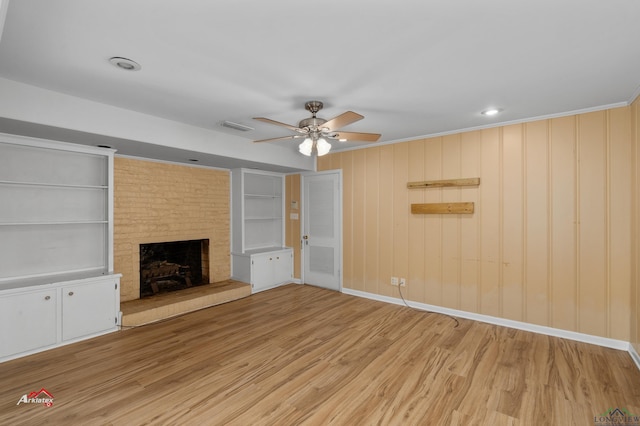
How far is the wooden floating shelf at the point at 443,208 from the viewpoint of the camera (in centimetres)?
401

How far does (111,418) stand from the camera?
210cm

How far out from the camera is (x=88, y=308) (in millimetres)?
3354

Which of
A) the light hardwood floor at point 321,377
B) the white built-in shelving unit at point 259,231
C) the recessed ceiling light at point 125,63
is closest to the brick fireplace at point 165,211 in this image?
the white built-in shelving unit at point 259,231

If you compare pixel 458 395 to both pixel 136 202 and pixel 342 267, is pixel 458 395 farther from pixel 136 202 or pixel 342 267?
pixel 136 202

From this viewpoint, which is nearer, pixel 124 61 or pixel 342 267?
pixel 124 61

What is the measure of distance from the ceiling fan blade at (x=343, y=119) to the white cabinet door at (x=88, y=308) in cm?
311

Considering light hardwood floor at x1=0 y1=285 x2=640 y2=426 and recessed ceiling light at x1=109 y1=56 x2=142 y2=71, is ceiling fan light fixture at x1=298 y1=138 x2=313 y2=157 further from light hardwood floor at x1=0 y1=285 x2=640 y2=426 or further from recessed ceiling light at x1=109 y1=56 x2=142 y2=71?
light hardwood floor at x1=0 y1=285 x2=640 y2=426

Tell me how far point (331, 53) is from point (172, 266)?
13.6ft

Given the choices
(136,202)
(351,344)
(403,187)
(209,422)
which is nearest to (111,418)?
(209,422)

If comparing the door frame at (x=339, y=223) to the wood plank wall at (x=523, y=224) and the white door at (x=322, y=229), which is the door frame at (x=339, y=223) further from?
the wood plank wall at (x=523, y=224)

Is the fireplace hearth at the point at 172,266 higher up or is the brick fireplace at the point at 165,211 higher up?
the brick fireplace at the point at 165,211

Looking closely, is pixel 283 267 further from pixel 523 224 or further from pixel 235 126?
pixel 523 224

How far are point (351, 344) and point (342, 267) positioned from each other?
206cm

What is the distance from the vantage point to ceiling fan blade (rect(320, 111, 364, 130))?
8.18 ft
